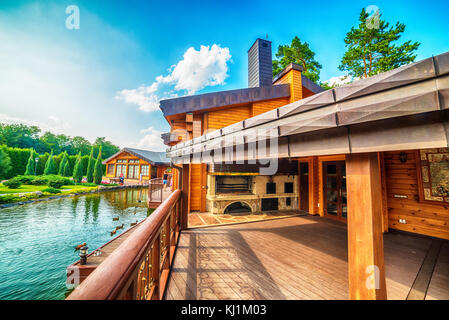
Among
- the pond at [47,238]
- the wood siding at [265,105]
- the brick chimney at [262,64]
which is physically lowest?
the pond at [47,238]

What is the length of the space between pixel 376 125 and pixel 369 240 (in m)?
0.90

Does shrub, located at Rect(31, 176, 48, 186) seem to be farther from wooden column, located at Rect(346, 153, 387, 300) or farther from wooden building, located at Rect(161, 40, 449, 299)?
wooden column, located at Rect(346, 153, 387, 300)

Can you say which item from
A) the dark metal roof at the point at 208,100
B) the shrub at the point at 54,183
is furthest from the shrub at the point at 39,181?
the dark metal roof at the point at 208,100

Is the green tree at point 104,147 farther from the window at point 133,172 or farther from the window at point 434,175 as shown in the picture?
the window at point 434,175

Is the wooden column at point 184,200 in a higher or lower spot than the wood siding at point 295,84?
lower

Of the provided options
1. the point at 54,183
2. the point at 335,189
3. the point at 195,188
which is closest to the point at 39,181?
the point at 54,183

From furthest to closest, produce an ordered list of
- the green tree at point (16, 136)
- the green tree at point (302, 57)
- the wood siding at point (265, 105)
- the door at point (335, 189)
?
the green tree at point (16, 136)
the green tree at point (302, 57)
the wood siding at point (265, 105)
the door at point (335, 189)

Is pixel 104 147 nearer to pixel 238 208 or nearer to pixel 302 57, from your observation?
pixel 302 57

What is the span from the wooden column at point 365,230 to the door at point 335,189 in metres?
4.85

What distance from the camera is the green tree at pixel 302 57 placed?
15562 mm

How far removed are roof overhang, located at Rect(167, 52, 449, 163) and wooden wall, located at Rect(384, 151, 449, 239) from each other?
469cm

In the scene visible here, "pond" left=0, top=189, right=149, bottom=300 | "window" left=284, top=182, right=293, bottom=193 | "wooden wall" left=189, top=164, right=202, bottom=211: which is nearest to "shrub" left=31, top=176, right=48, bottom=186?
"pond" left=0, top=189, right=149, bottom=300
